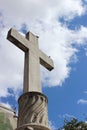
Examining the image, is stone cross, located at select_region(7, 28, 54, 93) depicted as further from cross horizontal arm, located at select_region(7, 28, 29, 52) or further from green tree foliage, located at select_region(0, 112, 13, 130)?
green tree foliage, located at select_region(0, 112, 13, 130)

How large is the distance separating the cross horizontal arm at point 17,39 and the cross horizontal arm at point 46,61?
1.75 ft

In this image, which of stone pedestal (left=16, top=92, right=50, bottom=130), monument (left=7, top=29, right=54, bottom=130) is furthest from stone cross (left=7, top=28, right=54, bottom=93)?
stone pedestal (left=16, top=92, right=50, bottom=130)

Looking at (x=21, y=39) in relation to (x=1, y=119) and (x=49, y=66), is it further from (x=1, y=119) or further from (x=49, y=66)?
(x=1, y=119)

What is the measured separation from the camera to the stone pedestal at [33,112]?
552cm

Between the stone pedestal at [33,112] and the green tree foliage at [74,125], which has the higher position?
the green tree foliage at [74,125]

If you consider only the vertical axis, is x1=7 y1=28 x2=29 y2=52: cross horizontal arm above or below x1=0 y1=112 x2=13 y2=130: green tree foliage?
below

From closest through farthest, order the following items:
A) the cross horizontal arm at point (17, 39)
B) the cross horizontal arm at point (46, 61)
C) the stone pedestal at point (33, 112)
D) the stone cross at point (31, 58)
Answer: the stone pedestal at point (33, 112) < the stone cross at point (31, 58) < the cross horizontal arm at point (17, 39) < the cross horizontal arm at point (46, 61)

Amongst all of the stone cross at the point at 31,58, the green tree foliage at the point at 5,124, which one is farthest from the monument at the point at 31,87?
the green tree foliage at the point at 5,124

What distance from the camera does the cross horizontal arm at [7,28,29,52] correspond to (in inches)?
275

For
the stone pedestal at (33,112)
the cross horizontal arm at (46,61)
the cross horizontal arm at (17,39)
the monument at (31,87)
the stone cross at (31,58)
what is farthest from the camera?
the cross horizontal arm at (46,61)

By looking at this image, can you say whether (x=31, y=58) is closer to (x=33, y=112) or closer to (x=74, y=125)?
(x=33, y=112)

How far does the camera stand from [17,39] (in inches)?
278

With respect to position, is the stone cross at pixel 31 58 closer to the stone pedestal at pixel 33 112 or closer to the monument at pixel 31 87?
the monument at pixel 31 87

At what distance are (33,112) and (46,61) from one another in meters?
2.30
